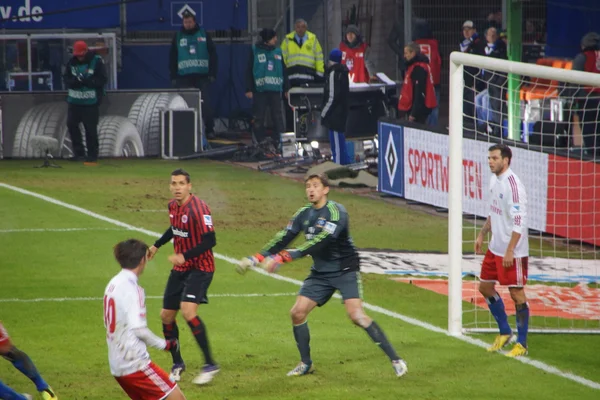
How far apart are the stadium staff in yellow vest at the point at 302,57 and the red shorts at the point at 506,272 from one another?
16.4m

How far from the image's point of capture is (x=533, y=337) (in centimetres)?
1293

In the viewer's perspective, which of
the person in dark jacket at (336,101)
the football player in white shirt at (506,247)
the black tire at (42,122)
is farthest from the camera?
the black tire at (42,122)

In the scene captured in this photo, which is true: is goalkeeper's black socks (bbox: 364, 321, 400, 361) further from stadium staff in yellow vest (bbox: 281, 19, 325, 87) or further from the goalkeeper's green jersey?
stadium staff in yellow vest (bbox: 281, 19, 325, 87)

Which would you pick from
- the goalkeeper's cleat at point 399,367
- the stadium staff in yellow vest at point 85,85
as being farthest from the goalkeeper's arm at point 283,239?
the stadium staff in yellow vest at point 85,85

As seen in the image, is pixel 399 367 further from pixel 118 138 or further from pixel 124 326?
pixel 118 138

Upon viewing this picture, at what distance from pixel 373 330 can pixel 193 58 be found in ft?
57.9

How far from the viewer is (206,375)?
10.8m

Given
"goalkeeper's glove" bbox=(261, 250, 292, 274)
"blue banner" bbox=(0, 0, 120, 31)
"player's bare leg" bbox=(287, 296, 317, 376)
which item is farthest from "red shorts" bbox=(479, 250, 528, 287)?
"blue banner" bbox=(0, 0, 120, 31)

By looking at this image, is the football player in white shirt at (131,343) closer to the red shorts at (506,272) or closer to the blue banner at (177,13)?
the red shorts at (506,272)

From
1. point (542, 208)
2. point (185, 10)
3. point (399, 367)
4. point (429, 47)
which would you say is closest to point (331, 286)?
point (399, 367)

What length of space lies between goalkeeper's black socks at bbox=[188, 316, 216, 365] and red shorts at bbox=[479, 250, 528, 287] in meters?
3.08

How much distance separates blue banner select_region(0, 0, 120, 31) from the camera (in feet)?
96.0

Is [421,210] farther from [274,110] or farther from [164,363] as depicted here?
[164,363]

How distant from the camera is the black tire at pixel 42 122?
25.9m
